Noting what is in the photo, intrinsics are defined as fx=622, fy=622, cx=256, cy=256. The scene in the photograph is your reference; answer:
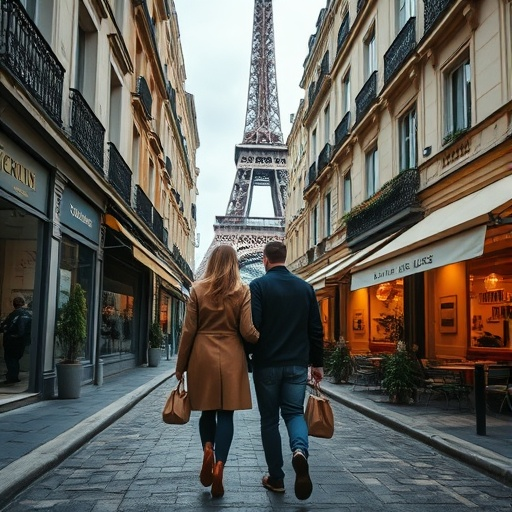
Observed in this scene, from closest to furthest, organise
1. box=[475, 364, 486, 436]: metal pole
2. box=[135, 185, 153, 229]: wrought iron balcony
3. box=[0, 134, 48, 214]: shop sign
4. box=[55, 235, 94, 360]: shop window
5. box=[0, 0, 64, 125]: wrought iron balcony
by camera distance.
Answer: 1. box=[475, 364, 486, 436]: metal pole
2. box=[0, 0, 64, 125]: wrought iron balcony
3. box=[0, 134, 48, 214]: shop sign
4. box=[55, 235, 94, 360]: shop window
5. box=[135, 185, 153, 229]: wrought iron balcony

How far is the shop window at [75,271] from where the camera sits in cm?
1081

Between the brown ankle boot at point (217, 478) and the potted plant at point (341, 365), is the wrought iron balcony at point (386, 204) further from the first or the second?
the brown ankle boot at point (217, 478)

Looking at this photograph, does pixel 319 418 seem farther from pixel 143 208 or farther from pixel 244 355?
pixel 143 208

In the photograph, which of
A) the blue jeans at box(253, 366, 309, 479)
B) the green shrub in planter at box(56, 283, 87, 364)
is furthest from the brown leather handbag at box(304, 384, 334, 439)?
the green shrub in planter at box(56, 283, 87, 364)

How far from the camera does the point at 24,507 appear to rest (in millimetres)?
4238

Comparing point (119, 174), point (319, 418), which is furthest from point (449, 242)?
point (119, 174)

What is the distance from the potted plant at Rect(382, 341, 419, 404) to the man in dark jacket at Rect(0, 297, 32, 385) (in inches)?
241

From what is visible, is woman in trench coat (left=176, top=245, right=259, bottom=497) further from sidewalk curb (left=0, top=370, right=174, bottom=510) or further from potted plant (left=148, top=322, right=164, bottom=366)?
potted plant (left=148, top=322, right=164, bottom=366)

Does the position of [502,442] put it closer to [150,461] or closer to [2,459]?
[150,461]

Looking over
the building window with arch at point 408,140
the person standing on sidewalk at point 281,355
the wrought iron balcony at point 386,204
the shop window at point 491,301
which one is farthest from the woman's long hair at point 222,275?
the building window with arch at point 408,140

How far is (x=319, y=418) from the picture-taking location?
4.39 metres

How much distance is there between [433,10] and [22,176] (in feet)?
30.3

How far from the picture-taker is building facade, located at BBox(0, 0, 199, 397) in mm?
8547

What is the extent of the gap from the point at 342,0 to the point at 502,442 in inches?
793
